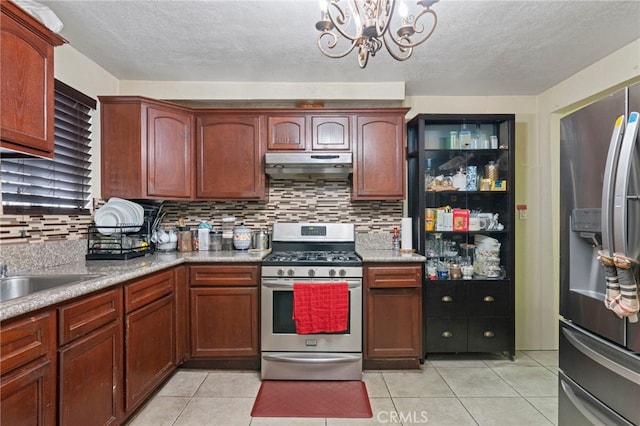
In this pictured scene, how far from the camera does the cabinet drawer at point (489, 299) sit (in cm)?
270

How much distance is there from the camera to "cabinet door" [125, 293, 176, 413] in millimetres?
1828

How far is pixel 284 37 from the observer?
2146mm

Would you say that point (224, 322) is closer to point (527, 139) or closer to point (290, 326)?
point (290, 326)

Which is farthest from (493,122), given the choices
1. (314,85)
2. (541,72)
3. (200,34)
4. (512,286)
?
(200,34)

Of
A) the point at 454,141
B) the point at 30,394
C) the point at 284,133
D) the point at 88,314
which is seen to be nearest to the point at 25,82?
the point at 88,314

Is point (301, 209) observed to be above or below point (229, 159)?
below

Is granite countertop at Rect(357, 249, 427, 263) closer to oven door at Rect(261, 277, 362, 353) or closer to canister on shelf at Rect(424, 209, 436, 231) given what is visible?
oven door at Rect(261, 277, 362, 353)

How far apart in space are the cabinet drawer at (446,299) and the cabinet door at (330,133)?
1.38 metres

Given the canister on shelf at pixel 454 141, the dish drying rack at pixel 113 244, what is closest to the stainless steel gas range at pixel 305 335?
the dish drying rack at pixel 113 244

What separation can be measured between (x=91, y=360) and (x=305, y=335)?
1.30 meters

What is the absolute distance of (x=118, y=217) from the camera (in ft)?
8.03

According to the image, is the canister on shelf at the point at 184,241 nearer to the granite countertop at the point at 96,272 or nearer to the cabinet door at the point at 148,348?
the granite countertop at the point at 96,272

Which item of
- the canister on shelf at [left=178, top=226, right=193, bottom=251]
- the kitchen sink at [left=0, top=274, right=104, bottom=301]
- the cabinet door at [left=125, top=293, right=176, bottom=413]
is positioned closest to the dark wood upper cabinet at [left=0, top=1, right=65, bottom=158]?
the kitchen sink at [left=0, top=274, right=104, bottom=301]

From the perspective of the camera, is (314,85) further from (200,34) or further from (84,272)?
(84,272)
